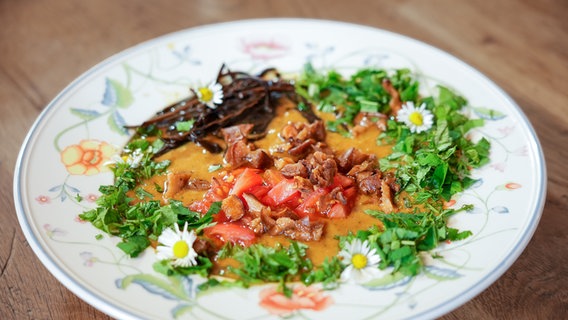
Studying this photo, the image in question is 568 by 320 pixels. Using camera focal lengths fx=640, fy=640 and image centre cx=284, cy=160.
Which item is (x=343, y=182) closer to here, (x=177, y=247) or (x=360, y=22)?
(x=177, y=247)

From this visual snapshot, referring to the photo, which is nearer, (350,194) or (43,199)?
(43,199)

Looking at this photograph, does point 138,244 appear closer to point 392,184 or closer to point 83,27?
point 392,184

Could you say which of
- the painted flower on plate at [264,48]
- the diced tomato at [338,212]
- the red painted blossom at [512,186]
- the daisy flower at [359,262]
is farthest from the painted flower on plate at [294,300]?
the painted flower on plate at [264,48]

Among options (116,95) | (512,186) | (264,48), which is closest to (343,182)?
(512,186)

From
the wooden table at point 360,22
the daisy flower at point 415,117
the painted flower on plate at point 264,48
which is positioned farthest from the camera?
the painted flower on plate at point 264,48

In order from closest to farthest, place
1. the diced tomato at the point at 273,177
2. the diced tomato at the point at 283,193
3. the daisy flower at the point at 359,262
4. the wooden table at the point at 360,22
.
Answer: the daisy flower at the point at 359,262 → the wooden table at the point at 360,22 → the diced tomato at the point at 283,193 → the diced tomato at the point at 273,177

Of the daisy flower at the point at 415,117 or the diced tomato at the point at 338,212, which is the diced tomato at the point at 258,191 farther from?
the daisy flower at the point at 415,117
